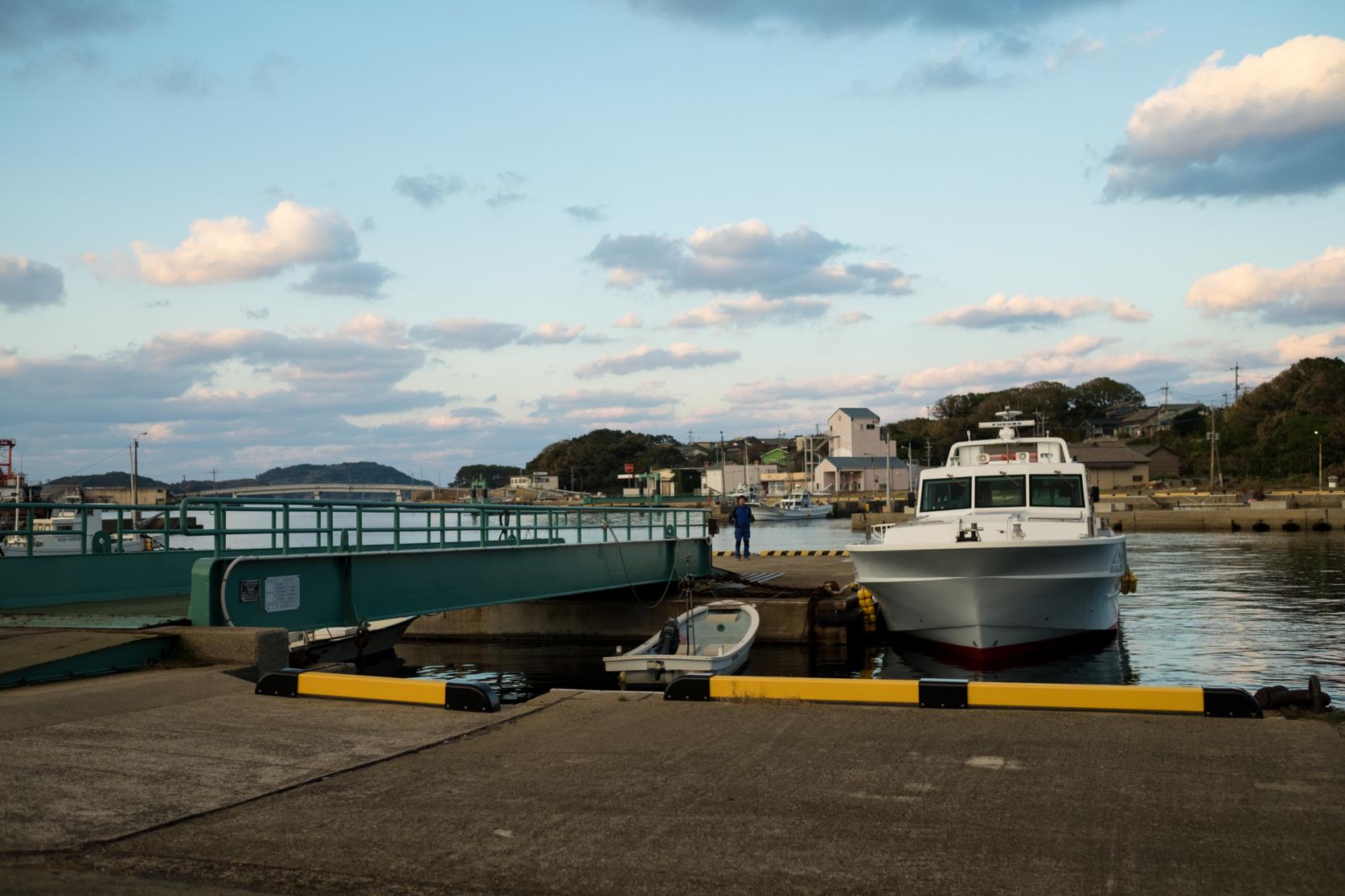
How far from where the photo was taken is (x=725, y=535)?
99.7 metres

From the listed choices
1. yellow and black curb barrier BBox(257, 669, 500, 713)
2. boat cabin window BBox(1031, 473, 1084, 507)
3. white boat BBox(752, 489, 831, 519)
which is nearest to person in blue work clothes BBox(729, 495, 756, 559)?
boat cabin window BBox(1031, 473, 1084, 507)

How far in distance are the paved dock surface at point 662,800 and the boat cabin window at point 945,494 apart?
14.2 metres

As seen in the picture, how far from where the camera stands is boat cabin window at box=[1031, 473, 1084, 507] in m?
22.0

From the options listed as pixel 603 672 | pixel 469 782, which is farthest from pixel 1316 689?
pixel 603 672

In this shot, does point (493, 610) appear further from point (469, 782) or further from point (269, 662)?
point (469, 782)

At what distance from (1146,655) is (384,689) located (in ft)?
59.9

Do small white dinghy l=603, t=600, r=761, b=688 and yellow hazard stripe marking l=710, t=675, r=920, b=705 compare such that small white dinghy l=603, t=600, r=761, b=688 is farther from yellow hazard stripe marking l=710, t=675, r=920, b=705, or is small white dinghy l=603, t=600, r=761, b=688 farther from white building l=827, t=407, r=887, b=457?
white building l=827, t=407, r=887, b=457

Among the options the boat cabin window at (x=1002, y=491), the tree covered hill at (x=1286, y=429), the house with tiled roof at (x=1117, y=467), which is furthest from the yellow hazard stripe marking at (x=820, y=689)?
the house with tiled roof at (x=1117, y=467)

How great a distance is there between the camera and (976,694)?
8.88 meters

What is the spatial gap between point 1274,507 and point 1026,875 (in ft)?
268

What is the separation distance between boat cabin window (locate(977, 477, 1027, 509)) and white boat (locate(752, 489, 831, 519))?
95700 millimetres

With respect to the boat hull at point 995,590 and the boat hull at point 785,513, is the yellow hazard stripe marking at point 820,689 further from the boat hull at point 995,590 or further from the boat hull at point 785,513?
the boat hull at point 785,513

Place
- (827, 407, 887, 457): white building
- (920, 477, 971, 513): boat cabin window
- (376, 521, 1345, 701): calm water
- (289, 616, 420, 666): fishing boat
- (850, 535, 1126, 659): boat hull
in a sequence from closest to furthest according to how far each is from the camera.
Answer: (850, 535, 1126, 659): boat hull → (289, 616, 420, 666): fishing boat → (376, 521, 1345, 701): calm water → (920, 477, 971, 513): boat cabin window → (827, 407, 887, 457): white building

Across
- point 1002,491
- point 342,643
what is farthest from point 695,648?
point 1002,491
